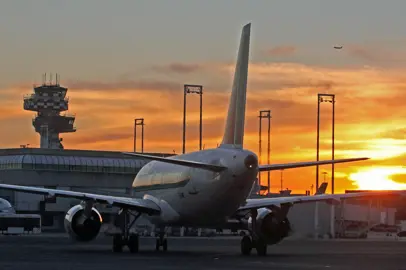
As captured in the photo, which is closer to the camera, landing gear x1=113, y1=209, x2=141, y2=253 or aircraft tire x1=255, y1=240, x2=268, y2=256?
aircraft tire x1=255, y1=240, x2=268, y2=256

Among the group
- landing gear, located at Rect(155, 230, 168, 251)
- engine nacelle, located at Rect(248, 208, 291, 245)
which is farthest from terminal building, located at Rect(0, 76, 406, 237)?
engine nacelle, located at Rect(248, 208, 291, 245)

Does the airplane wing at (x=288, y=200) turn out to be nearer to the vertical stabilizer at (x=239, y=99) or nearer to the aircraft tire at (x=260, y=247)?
the aircraft tire at (x=260, y=247)

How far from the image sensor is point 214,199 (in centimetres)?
5028

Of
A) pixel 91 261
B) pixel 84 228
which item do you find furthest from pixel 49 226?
pixel 91 261

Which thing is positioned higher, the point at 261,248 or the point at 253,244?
the point at 253,244

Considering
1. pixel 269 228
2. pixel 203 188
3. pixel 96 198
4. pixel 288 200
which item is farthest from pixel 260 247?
pixel 96 198

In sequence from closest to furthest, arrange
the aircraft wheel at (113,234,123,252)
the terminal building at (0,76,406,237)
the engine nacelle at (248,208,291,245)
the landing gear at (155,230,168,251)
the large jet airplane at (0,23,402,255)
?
the large jet airplane at (0,23,402,255) < the engine nacelle at (248,208,291,245) < the aircraft wheel at (113,234,123,252) < the landing gear at (155,230,168,251) < the terminal building at (0,76,406,237)

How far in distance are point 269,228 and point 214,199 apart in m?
5.02

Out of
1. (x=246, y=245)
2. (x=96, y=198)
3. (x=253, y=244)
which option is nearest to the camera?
(x=96, y=198)

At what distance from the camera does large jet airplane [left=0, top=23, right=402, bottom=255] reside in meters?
48.8

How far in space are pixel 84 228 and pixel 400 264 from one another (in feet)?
63.0

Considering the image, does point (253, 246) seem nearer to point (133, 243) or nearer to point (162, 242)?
point (133, 243)

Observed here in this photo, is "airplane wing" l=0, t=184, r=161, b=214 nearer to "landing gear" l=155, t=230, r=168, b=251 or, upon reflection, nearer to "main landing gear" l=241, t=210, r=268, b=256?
"landing gear" l=155, t=230, r=168, b=251

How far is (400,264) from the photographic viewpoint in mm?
42250
